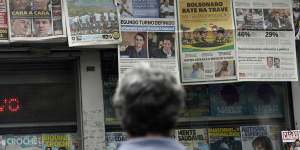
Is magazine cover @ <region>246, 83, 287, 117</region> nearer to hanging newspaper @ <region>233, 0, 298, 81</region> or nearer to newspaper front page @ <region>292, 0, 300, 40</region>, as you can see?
hanging newspaper @ <region>233, 0, 298, 81</region>

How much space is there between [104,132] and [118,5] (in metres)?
1.74

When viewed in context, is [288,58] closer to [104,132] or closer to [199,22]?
[199,22]

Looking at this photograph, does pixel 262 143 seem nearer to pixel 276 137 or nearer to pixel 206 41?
pixel 276 137

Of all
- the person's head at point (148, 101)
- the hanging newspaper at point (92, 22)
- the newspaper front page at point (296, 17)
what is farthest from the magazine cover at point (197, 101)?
the person's head at point (148, 101)

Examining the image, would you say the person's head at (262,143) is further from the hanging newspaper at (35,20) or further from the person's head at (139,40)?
the hanging newspaper at (35,20)

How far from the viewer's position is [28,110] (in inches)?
332

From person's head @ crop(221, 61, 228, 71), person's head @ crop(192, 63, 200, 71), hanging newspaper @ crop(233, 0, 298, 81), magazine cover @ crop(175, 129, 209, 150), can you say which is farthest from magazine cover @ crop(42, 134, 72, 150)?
hanging newspaper @ crop(233, 0, 298, 81)

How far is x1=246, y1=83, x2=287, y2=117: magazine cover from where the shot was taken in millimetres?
9117

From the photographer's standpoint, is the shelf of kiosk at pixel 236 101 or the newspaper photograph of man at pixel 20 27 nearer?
the newspaper photograph of man at pixel 20 27

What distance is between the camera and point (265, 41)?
8.36m

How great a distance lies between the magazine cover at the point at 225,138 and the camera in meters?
8.87

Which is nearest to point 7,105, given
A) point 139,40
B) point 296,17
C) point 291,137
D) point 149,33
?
point 139,40

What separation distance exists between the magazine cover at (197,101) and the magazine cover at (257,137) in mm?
638

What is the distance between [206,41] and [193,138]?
1.47m
